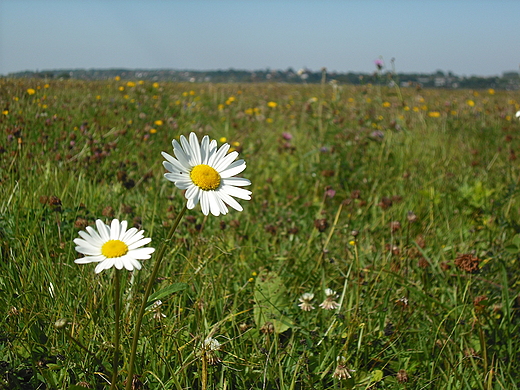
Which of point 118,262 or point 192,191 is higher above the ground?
point 192,191

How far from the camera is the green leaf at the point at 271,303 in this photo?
4.99 feet

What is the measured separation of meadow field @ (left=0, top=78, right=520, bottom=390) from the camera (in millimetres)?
1288

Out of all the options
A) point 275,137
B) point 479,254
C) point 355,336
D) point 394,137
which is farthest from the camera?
point 275,137

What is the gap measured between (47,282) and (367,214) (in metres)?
2.00

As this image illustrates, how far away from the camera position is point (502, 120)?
571 cm

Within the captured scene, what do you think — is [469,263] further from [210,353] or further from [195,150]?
[195,150]

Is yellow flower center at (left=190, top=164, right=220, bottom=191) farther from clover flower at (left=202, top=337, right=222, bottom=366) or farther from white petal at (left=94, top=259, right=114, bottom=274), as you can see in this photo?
clover flower at (left=202, top=337, right=222, bottom=366)

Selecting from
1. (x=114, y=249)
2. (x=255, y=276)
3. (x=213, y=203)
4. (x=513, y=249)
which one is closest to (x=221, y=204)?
(x=213, y=203)

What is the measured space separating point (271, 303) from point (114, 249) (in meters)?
0.84

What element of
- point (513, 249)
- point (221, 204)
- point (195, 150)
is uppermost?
point (195, 150)

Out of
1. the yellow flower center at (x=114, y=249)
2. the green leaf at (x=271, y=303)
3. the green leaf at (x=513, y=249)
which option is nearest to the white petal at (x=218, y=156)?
the yellow flower center at (x=114, y=249)

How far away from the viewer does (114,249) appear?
899 millimetres

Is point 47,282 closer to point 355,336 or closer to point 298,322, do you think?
point 298,322

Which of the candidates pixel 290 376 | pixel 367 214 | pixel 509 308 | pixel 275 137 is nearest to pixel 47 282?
pixel 290 376
